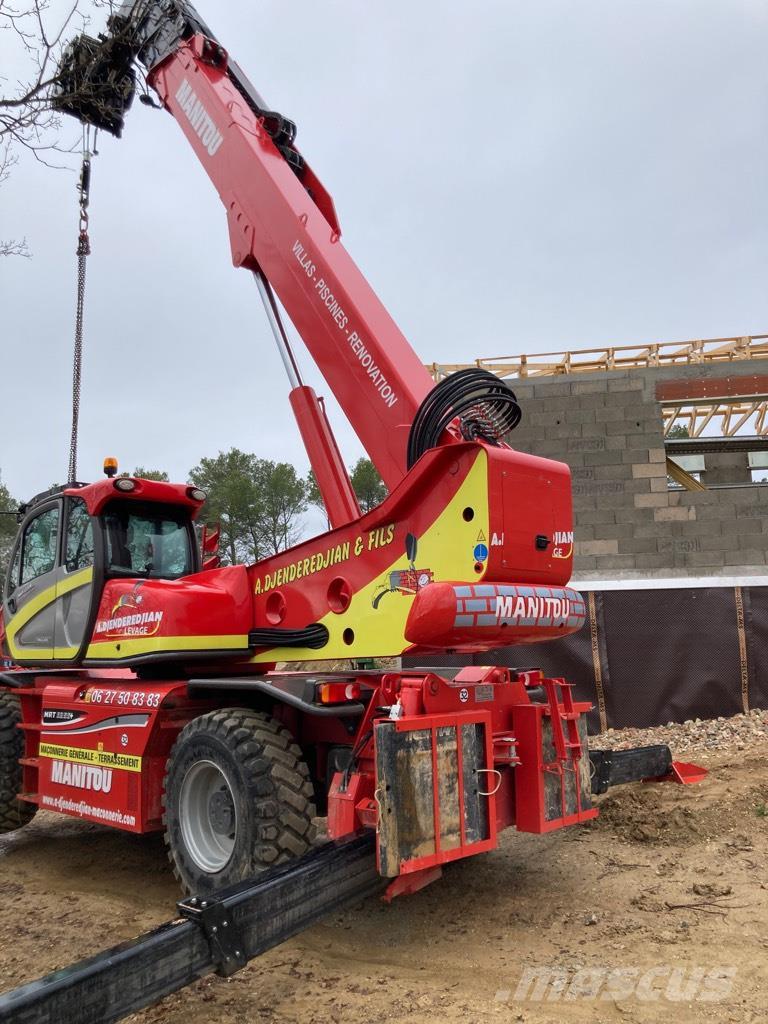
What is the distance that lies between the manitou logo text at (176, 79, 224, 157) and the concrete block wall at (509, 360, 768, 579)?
32.3 feet

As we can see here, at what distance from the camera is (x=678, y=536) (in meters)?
14.7

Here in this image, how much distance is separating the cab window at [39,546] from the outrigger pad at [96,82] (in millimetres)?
3136

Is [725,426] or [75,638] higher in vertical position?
[725,426]

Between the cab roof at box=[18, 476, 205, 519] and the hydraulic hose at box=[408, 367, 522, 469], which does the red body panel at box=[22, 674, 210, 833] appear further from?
the hydraulic hose at box=[408, 367, 522, 469]

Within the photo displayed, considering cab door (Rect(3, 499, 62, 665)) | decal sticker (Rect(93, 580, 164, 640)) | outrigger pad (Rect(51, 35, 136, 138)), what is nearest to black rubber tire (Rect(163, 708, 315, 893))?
decal sticker (Rect(93, 580, 164, 640))

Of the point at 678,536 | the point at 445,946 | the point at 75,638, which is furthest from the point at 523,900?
the point at 678,536

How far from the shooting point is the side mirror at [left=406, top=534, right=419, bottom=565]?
4.40 metres

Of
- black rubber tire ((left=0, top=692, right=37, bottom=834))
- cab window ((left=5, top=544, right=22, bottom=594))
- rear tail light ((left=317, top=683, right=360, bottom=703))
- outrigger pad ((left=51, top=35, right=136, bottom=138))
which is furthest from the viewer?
cab window ((left=5, top=544, right=22, bottom=594))

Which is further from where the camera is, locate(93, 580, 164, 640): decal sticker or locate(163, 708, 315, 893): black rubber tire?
locate(93, 580, 164, 640): decal sticker

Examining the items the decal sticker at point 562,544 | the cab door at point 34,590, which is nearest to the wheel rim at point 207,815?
the cab door at point 34,590

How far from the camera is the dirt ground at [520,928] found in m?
3.58

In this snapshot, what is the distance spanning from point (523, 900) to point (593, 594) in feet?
16.9

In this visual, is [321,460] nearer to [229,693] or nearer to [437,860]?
[229,693]

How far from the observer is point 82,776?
5820 millimetres
